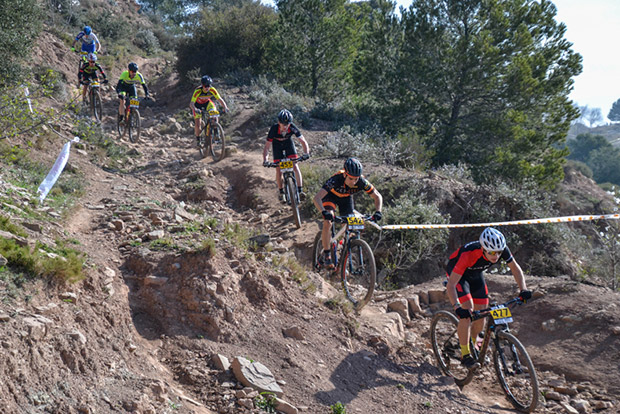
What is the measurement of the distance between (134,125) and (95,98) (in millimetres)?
1224

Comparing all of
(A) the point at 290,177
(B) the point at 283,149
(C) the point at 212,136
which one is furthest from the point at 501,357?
(C) the point at 212,136

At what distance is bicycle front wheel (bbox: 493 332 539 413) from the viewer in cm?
566

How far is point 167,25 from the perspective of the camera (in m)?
48.0

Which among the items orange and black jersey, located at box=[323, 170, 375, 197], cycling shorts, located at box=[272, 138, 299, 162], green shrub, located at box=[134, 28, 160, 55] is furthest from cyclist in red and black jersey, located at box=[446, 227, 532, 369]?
green shrub, located at box=[134, 28, 160, 55]

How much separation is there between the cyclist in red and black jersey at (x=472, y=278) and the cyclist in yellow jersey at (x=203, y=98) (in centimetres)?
809

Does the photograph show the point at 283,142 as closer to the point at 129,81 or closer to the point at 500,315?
the point at 500,315

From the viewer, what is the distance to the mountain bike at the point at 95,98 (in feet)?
45.9

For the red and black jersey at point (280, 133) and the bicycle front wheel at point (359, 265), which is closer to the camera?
the bicycle front wheel at point (359, 265)

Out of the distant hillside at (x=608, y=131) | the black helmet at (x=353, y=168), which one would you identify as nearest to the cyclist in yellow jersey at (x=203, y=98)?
the black helmet at (x=353, y=168)

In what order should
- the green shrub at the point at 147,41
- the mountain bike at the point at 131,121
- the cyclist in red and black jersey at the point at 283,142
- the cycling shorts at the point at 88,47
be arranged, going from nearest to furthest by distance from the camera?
the cyclist in red and black jersey at the point at 283,142, the mountain bike at the point at 131,121, the cycling shorts at the point at 88,47, the green shrub at the point at 147,41

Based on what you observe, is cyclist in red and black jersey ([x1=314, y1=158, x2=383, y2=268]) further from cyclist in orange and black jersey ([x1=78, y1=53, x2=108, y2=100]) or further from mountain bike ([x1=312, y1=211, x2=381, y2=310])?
cyclist in orange and black jersey ([x1=78, y1=53, x2=108, y2=100])

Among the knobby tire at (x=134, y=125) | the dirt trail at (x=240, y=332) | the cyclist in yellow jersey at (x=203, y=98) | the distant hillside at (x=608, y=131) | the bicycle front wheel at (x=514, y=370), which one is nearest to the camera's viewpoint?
the dirt trail at (x=240, y=332)

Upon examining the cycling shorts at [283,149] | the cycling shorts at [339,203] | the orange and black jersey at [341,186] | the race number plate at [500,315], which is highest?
the cycling shorts at [283,149]

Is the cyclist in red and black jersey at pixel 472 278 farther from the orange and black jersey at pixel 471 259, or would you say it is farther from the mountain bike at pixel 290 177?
the mountain bike at pixel 290 177
